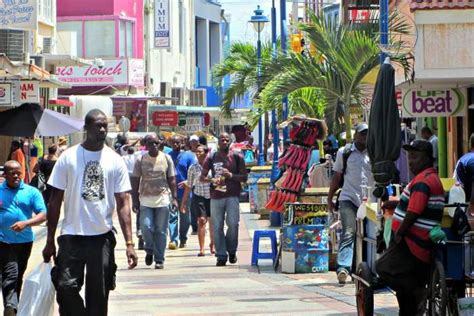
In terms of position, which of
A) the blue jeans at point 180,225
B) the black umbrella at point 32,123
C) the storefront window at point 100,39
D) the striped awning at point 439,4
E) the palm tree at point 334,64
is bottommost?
the blue jeans at point 180,225

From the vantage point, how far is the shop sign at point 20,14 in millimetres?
34219

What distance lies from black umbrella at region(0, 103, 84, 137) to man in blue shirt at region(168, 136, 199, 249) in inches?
91.8

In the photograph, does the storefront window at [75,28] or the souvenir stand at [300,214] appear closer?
the souvenir stand at [300,214]

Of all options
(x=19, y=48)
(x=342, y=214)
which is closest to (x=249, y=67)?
(x=19, y=48)

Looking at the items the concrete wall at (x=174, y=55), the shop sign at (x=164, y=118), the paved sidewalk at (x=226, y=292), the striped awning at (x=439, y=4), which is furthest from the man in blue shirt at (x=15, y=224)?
the concrete wall at (x=174, y=55)

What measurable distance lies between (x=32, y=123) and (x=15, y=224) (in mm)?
8071

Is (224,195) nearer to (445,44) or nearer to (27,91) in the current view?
(445,44)

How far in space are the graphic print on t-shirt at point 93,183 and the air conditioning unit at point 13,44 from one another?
2606 centimetres

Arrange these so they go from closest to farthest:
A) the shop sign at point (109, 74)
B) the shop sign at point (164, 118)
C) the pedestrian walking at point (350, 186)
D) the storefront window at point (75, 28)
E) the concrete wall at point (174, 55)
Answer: the pedestrian walking at point (350, 186) < the shop sign at point (109, 74) < the storefront window at point (75, 28) < the shop sign at point (164, 118) < the concrete wall at point (174, 55)

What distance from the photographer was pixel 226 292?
49.8 ft

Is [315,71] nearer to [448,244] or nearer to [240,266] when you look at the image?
[240,266]

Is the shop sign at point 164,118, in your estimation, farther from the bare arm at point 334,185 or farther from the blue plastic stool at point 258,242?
the bare arm at point 334,185

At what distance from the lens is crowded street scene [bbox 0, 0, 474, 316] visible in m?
10.1

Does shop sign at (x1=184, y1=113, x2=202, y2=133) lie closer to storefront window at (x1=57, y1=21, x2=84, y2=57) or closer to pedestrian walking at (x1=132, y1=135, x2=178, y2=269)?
storefront window at (x1=57, y1=21, x2=84, y2=57)
